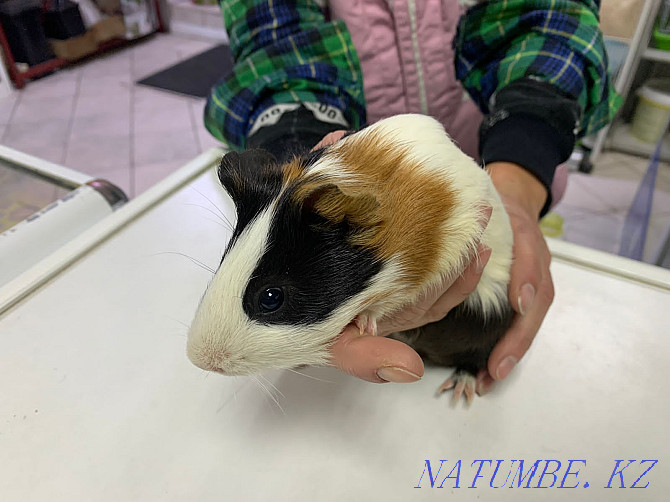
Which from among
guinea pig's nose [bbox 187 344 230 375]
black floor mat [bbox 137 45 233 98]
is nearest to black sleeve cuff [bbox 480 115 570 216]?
guinea pig's nose [bbox 187 344 230 375]

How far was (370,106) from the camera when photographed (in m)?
0.90

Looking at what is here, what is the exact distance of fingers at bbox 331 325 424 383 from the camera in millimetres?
425

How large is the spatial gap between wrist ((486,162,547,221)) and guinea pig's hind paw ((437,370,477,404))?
0.25m

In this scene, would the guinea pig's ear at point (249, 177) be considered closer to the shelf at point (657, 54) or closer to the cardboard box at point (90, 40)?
the shelf at point (657, 54)

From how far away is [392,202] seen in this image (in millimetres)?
449

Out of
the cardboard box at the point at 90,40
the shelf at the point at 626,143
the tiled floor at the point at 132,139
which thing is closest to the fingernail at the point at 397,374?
the tiled floor at the point at 132,139

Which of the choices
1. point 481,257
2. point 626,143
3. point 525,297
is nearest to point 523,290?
point 525,297

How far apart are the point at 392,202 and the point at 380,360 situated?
143 millimetres

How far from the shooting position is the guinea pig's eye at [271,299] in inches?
16.9

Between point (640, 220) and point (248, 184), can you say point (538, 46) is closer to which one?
point (248, 184)

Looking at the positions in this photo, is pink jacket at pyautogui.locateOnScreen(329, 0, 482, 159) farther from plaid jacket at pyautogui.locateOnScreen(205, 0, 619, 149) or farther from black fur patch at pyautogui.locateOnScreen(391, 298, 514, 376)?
black fur patch at pyautogui.locateOnScreen(391, 298, 514, 376)

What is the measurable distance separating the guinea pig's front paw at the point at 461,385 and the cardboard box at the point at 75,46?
9.21 feet

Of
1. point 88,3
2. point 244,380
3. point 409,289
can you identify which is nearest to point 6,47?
point 88,3

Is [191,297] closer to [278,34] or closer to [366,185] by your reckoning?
[366,185]
